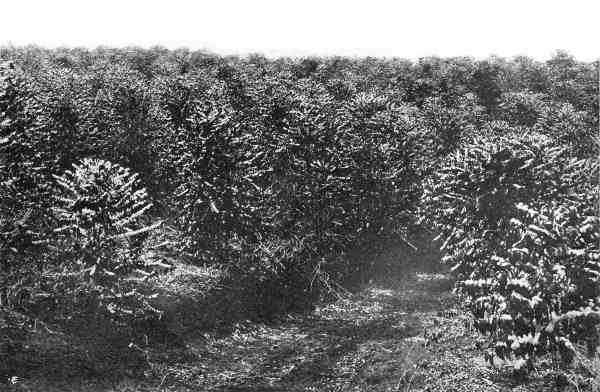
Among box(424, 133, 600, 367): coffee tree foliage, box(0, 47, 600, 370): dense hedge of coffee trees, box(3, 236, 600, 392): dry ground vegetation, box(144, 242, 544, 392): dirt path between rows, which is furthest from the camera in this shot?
box(144, 242, 544, 392): dirt path between rows

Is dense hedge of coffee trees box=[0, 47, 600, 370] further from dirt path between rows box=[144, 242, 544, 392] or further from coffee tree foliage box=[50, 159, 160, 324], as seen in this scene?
dirt path between rows box=[144, 242, 544, 392]

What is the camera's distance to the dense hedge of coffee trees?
16609mm

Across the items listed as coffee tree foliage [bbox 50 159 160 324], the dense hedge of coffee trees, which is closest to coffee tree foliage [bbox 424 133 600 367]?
the dense hedge of coffee trees

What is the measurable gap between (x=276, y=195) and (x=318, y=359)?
11.4 metres

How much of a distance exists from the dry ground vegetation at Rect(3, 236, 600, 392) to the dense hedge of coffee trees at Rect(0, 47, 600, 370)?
4.05 ft

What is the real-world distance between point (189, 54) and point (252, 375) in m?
61.0

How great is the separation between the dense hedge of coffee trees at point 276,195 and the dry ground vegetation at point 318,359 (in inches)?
48.6

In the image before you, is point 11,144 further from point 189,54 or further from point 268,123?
point 189,54

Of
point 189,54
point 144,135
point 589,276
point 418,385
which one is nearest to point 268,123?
point 144,135

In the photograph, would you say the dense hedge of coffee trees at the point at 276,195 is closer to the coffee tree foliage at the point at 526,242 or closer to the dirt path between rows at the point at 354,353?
the coffee tree foliage at the point at 526,242

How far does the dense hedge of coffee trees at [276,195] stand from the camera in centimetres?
1661

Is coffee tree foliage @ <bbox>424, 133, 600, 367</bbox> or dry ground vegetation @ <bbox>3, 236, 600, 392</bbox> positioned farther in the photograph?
dry ground vegetation @ <bbox>3, 236, 600, 392</bbox>

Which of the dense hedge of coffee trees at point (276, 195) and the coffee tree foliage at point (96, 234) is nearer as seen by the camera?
the dense hedge of coffee trees at point (276, 195)

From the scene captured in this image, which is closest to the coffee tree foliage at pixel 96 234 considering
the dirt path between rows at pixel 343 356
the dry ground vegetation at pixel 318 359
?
the dry ground vegetation at pixel 318 359
